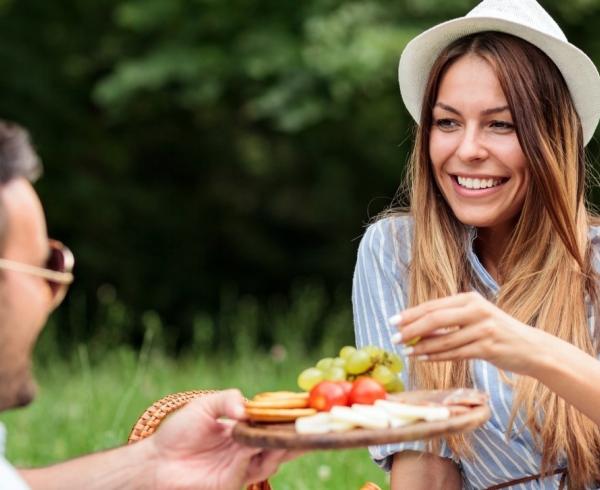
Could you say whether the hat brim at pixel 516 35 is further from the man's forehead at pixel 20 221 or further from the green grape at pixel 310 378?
the man's forehead at pixel 20 221

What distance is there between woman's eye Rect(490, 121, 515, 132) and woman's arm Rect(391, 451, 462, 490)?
0.85 meters

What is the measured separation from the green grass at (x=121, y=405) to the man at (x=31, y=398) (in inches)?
62.3

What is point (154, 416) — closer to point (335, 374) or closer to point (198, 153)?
point (335, 374)

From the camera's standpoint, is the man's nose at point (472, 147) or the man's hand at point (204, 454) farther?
the man's nose at point (472, 147)

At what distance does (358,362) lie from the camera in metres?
2.49

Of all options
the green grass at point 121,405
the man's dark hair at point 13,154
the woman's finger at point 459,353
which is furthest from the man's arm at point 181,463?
the green grass at point 121,405

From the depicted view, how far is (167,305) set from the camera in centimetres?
1018

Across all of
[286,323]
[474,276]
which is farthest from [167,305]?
[474,276]

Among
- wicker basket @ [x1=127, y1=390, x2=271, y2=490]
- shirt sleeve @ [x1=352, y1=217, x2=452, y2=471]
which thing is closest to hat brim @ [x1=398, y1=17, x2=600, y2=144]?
shirt sleeve @ [x1=352, y1=217, x2=452, y2=471]

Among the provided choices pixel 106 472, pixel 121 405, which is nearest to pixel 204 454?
pixel 106 472

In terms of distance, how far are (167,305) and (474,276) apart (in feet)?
23.4

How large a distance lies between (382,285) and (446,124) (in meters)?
0.46

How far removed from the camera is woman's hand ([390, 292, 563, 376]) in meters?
2.23

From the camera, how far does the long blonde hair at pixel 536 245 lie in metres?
2.97
